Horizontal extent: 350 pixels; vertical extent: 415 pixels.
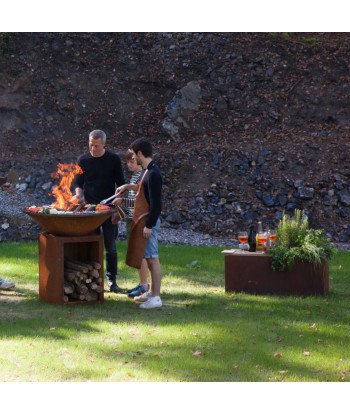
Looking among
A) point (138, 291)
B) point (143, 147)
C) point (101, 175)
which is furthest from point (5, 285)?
point (143, 147)

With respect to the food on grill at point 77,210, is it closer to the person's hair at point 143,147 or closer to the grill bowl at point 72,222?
the grill bowl at point 72,222

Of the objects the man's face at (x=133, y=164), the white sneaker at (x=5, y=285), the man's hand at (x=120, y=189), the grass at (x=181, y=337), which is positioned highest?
the man's face at (x=133, y=164)

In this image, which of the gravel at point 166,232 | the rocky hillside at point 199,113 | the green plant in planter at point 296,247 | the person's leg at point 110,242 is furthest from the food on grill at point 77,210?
the rocky hillside at point 199,113

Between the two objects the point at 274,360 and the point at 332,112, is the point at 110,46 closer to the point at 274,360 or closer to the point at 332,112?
the point at 332,112

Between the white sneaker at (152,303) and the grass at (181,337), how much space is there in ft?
0.31

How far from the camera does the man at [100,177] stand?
9.27 meters

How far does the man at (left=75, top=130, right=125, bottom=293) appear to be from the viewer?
9.27 metres

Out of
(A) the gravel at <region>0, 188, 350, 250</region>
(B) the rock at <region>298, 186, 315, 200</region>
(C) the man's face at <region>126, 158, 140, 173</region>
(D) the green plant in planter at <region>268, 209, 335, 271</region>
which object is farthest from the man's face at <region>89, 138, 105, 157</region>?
(B) the rock at <region>298, 186, 315, 200</region>

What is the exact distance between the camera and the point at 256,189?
16.0 m

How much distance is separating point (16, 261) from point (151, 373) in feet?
19.8

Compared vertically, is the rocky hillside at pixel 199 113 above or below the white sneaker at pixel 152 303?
above

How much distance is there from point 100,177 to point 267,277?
224cm

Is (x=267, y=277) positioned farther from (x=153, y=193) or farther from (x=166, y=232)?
(x=166, y=232)

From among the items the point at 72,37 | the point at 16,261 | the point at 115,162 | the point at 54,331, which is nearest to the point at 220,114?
the point at 72,37
